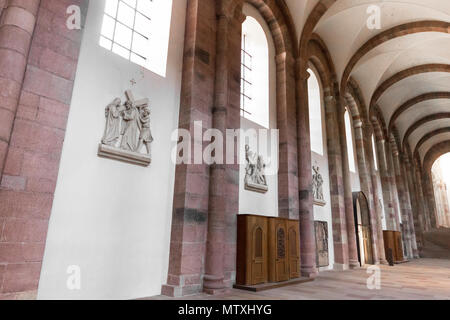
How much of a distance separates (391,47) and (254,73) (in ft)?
29.4

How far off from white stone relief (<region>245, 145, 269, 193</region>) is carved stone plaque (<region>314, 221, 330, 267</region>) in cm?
350

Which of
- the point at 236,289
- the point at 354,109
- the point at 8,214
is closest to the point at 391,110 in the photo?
the point at 354,109

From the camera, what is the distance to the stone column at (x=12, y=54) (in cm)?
374

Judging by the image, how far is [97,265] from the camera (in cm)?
469

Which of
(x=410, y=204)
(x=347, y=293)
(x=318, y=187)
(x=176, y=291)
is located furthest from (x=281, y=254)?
(x=410, y=204)

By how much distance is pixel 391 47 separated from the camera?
14445mm

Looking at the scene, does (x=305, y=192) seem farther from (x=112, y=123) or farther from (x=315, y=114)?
(x=112, y=123)

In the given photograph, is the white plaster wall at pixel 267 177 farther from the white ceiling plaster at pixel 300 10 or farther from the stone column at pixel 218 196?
the stone column at pixel 218 196

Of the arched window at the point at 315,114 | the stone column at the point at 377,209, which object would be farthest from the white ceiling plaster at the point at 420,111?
the arched window at the point at 315,114

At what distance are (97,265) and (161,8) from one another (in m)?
A: 5.70

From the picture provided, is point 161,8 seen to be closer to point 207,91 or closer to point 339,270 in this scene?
point 207,91

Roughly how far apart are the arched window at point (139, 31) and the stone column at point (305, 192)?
5.26 metres

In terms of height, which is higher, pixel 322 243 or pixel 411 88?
pixel 411 88

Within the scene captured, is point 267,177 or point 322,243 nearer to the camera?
point 267,177
